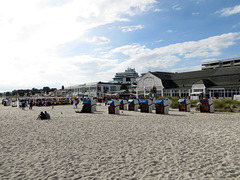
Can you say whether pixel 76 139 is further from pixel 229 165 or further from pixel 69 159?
pixel 229 165

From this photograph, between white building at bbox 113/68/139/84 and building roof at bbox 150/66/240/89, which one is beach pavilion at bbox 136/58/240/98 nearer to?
building roof at bbox 150/66/240/89

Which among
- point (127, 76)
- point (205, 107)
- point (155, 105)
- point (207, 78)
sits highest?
point (127, 76)

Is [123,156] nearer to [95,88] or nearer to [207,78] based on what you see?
[207,78]

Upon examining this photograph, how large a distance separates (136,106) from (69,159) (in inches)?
644

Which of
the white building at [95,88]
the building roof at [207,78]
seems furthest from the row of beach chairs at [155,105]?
the white building at [95,88]

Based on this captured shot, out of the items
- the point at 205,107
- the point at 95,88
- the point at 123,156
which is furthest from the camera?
the point at 95,88

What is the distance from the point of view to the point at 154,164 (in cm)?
540

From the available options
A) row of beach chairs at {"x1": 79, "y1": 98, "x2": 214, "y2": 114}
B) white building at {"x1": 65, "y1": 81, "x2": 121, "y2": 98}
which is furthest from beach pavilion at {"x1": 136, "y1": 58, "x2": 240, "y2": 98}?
white building at {"x1": 65, "y1": 81, "x2": 121, "y2": 98}

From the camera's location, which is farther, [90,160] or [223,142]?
[223,142]

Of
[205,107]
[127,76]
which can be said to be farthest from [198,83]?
[127,76]

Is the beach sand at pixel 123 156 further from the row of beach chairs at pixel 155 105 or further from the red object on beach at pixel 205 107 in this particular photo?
the red object on beach at pixel 205 107

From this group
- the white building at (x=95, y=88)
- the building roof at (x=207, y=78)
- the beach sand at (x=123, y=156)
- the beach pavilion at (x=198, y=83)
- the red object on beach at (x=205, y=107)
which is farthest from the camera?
the white building at (x=95, y=88)

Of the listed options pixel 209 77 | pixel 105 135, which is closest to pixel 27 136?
pixel 105 135

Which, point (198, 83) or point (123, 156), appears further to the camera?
point (198, 83)
